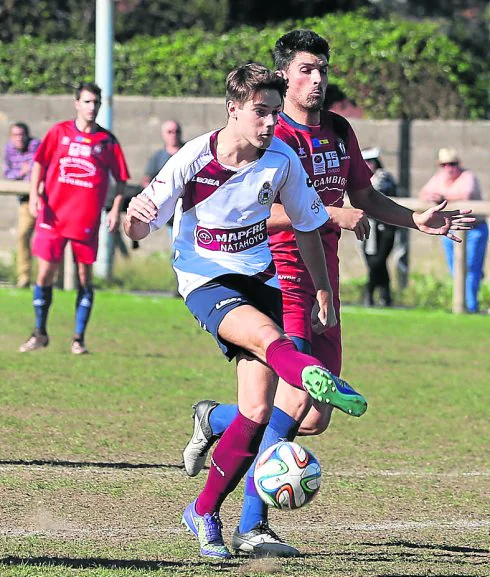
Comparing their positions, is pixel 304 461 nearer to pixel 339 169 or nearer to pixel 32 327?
pixel 339 169

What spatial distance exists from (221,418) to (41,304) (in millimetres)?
5638

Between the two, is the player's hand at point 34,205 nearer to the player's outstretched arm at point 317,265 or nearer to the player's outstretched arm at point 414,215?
the player's outstretched arm at point 414,215

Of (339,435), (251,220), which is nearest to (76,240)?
(339,435)

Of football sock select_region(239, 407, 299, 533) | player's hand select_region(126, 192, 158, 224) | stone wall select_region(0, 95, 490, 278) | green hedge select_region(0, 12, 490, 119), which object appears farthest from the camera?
green hedge select_region(0, 12, 490, 119)

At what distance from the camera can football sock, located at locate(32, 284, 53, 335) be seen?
38.9ft

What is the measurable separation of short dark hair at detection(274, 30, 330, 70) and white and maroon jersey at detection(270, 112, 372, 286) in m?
0.27

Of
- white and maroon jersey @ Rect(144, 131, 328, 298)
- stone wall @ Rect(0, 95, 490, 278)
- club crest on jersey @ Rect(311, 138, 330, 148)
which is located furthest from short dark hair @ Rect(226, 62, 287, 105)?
stone wall @ Rect(0, 95, 490, 278)

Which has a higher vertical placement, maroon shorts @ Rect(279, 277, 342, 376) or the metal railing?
maroon shorts @ Rect(279, 277, 342, 376)

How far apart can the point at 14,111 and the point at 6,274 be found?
2.45 m

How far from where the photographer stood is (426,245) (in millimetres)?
17469

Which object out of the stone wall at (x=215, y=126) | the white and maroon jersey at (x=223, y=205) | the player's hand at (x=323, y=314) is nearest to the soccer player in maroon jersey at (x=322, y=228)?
the player's hand at (x=323, y=314)

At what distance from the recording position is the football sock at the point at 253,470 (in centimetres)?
590

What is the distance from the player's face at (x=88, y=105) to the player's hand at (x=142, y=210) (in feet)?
19.5

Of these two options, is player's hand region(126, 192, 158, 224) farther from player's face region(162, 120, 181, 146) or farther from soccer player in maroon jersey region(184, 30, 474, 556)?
player's face region(162, 120, 181, 146)
